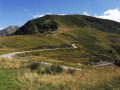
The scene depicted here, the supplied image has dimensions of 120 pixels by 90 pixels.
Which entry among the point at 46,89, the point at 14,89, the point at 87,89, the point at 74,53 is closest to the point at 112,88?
the point at 87,89

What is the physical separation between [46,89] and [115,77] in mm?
3554

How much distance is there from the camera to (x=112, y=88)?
16.3ft

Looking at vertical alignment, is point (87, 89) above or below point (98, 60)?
above

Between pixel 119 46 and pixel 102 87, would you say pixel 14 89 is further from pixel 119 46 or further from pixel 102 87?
pixel 119 46

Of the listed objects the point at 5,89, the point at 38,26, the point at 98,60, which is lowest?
the point at 98,60

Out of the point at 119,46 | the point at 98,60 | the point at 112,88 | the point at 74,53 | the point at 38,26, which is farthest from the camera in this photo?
the point at 38,26

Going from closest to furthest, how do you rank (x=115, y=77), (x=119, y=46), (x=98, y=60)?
1. (x=115, y=77)
2. (x=98, y=60)
3. (x=119, y=46)

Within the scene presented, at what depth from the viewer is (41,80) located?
21.3 feet

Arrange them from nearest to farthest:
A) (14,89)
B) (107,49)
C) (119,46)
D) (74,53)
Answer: (14,89) → (74,53) → (107,49) → (119,46)

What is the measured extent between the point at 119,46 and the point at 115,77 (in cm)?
8083

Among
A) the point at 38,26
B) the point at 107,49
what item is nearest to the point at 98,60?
the point at 107,49

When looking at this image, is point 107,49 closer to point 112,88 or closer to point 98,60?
point 98,60

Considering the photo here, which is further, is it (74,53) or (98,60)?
(74,53)

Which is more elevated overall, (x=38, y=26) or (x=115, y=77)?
(x=38, y=26)
